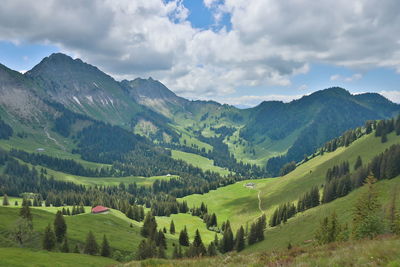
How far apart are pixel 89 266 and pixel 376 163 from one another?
126402mm

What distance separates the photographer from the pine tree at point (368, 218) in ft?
167

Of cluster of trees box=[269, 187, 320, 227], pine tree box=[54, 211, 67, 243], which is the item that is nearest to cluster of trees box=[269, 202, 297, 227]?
cluster of trees box=[269, 187, 320, 227]

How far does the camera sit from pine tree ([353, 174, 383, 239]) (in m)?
50.8

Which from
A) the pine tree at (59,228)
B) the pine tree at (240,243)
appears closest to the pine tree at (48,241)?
the pine tree at (59,228)

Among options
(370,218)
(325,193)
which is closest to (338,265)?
(370,218)

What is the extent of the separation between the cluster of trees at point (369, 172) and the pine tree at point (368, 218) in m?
70.8

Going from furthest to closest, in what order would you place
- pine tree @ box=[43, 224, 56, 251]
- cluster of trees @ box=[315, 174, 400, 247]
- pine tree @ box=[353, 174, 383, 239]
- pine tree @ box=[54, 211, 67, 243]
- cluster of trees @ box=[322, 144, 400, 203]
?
cluster of trees @ box=[322, 144, 400, 203] → pine tree @ box=[54, 211, 67, 243] → pine tree @ box=[43, 224, 56, 251] → cluster of trees @ box=[315, 174, 400, 247] → pine tree @ box=[353, 174, 383, 239]

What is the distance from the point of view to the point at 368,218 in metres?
52.2

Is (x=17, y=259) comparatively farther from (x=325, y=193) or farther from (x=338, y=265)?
(x=325, y=193)

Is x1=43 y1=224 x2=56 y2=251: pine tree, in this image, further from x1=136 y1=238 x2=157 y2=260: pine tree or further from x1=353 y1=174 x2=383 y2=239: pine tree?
x1=353 y1=174 x2=383 y2=239: pine tree

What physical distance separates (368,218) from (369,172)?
84147mm

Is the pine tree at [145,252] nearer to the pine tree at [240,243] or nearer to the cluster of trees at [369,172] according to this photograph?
the pine tree at [240,243]

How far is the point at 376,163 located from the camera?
129 meters

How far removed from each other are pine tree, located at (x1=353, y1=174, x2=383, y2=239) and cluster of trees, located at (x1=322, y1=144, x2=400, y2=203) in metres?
70.8
